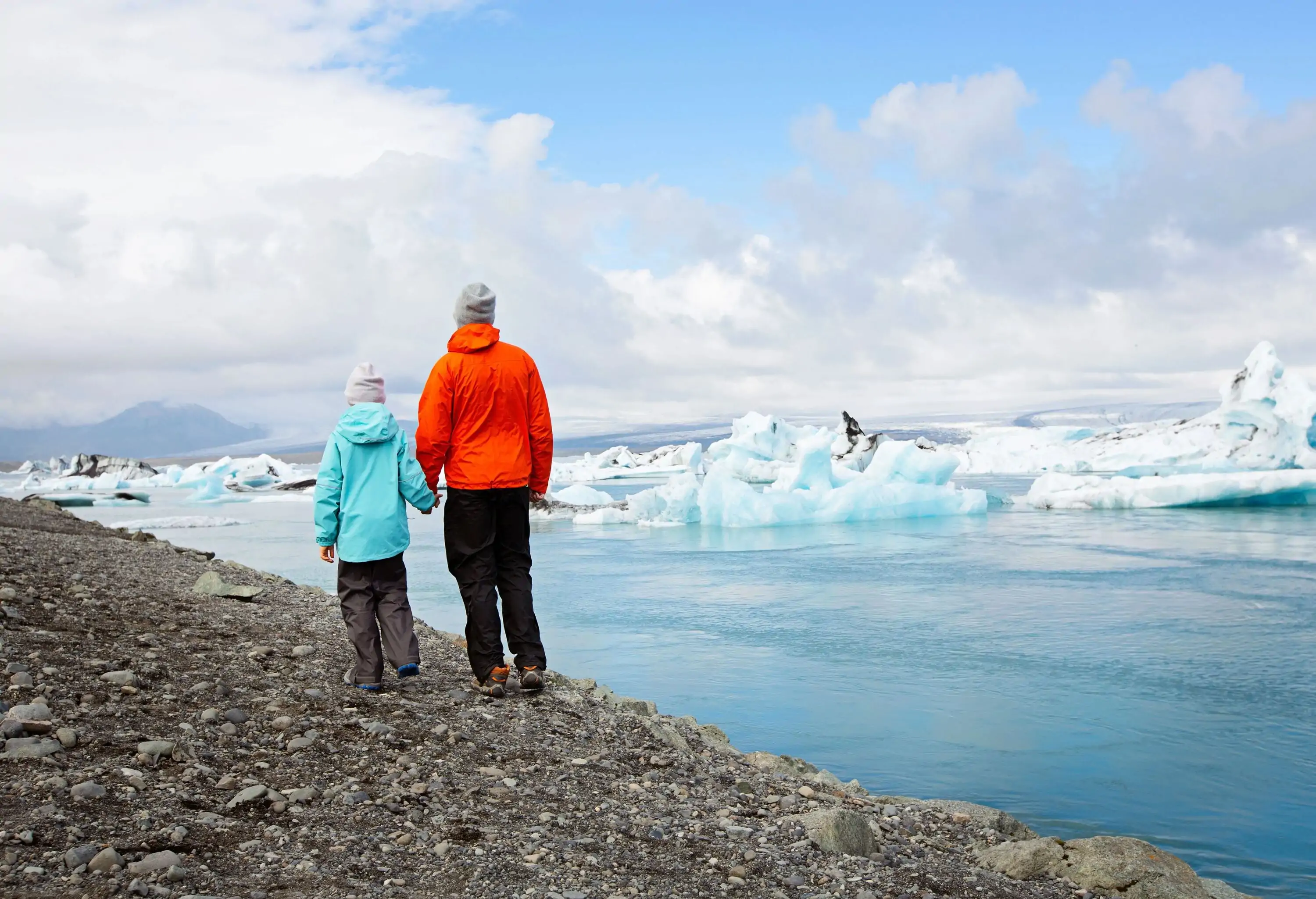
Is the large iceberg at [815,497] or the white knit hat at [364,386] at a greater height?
the white knit hat at [364,386]

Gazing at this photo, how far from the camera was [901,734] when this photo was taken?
5.83 m

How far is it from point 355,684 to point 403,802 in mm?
1151

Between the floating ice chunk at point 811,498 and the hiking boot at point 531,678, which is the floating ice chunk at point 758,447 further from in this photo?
the hiking boot at point 531,678

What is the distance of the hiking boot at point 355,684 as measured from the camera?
12.8ft

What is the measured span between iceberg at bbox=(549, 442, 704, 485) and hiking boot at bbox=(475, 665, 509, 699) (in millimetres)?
40544

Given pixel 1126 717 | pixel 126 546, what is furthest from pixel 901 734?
pixel 126 546

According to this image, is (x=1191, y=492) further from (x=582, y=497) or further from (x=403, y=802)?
(x=403, y=802)

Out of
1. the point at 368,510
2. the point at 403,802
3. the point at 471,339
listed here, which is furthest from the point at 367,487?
the point at 403,802

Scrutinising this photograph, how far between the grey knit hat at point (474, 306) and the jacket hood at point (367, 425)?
1.52ft

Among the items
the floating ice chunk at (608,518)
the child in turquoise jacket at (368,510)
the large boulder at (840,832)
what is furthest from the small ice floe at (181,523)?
the large boulder at (840,832)

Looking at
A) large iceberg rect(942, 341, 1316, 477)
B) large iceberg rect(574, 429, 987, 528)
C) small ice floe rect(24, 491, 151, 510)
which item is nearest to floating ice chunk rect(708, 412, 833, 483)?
large iceberg rect(942, 341, 1316, 477)

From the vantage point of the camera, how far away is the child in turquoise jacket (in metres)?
3.86

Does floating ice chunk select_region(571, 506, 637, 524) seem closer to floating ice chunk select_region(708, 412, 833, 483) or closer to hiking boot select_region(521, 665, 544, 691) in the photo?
floating ice chunk select_region(708, 412, 833, 483)

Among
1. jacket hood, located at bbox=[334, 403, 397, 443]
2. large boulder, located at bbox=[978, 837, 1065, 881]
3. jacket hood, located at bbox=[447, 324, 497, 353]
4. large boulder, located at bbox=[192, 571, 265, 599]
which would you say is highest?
jacket hood, located at bbox=[447, 324, 497, 353]
